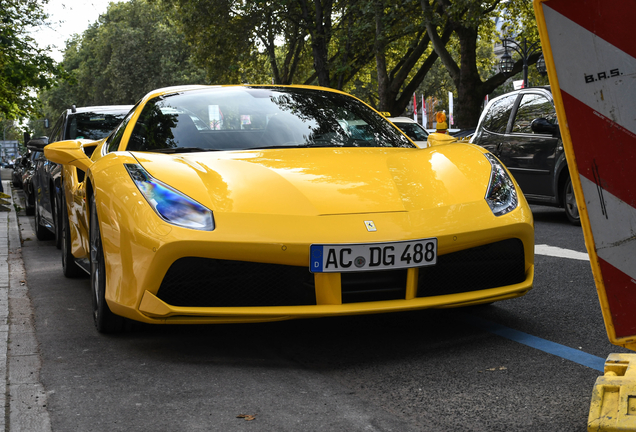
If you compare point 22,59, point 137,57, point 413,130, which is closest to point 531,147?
point 413,130

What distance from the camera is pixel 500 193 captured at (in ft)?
13.0

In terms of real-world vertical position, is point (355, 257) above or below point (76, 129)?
below

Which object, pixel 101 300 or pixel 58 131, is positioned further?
pixel 58 131

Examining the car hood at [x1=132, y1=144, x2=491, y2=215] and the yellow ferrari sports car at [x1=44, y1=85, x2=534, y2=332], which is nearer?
the yellow ferrari sports car at [x1=44, y1=85, x2=534, y2=332]

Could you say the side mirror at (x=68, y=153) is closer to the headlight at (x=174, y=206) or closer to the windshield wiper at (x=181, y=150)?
the windshield wiper at (x=181, y=150)

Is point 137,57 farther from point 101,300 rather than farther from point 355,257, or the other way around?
point 355,257

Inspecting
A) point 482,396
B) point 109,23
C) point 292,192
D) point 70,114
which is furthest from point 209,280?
point 109,23

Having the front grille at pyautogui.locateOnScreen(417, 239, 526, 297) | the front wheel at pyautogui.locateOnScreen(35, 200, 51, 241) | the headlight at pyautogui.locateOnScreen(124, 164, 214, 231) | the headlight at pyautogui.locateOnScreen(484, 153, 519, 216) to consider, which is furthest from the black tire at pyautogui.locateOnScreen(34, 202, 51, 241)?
the front grille at pyautogui.locateOnScreen(417, 239, 526, 297)

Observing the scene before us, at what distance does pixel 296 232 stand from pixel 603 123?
1.46m

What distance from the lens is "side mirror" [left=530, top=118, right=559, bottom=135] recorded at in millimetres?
8562

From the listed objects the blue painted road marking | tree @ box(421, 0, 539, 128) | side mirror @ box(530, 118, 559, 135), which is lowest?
the blue painted road marking

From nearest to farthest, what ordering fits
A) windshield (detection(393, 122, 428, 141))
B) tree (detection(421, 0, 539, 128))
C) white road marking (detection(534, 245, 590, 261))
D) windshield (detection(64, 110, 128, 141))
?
white road marking (detection(534, 245, 590, 261)) → windshield (detection(64, 110, 128, 141)) → windshield (detection(393, 122, 428, 141)) → tree (detection(421, 0, 539, 128))

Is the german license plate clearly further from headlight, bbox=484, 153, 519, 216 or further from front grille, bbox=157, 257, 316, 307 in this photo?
headlight, bbox=484, 153, 519, 216

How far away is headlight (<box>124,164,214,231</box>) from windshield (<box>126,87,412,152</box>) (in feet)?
2.19
